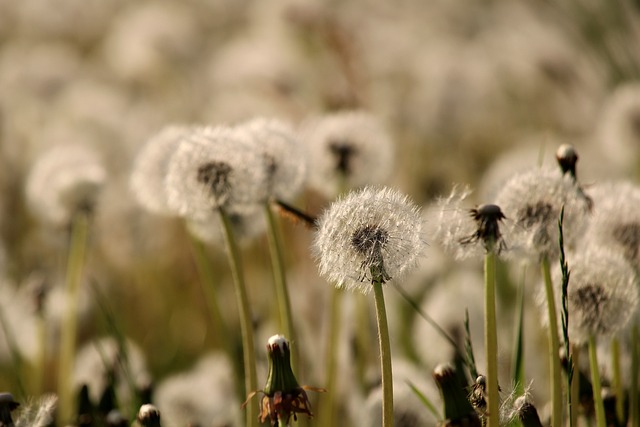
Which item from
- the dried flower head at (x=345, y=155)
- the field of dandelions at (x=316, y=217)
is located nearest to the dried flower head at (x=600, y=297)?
the field of dandelions at (x=316, y=217)

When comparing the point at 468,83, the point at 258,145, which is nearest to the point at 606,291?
the point at 258,145

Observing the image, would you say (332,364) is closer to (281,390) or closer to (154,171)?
(154,171)

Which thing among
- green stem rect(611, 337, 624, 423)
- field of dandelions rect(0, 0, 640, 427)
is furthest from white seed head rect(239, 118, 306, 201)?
green stem rect(611, 337, 624, 423)

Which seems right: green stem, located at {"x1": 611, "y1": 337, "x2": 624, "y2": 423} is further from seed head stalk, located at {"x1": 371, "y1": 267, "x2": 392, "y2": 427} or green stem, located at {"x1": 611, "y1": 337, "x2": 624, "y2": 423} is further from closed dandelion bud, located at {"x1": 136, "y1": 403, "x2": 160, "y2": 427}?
closed dandelion bud, located at {"x1": 136, "y1": 403, "x2": 160, "y2": 427}

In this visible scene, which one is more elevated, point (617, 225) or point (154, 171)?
point (154, 171)


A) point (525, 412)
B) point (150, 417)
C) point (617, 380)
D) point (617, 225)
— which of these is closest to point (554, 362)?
point (525, 412)

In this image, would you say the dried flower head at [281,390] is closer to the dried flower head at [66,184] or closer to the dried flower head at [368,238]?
the dried flower head at [368,238]

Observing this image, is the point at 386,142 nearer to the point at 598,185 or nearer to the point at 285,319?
the point at 598,185
